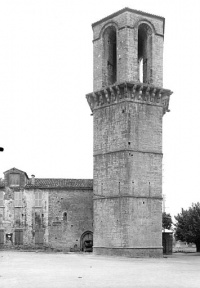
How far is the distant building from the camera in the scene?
41.8m

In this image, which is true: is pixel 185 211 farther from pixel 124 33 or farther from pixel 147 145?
pixel 124 33

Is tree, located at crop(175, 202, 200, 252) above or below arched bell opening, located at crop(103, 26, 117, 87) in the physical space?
below

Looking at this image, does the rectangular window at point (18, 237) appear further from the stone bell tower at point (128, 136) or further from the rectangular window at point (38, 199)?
the stone bell tower at point (128, 136)

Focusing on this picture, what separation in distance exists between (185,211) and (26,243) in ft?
46.2

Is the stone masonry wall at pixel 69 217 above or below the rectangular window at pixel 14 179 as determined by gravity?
below

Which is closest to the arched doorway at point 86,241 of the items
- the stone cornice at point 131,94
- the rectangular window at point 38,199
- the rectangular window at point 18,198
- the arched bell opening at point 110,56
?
the rectangular window at point 38,199

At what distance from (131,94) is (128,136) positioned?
9.67 ft

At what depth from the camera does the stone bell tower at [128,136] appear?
32156 mm

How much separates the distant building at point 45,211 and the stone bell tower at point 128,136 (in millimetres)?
7945

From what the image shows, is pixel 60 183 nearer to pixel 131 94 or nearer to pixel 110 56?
pixel 110 56

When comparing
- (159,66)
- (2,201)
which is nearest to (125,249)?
(159,66)

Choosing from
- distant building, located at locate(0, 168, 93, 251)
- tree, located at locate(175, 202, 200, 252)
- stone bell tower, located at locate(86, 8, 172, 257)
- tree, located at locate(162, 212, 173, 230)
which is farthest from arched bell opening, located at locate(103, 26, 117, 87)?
tree, located at locate(162, 212, 173, 230)

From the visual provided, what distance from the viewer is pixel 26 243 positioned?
42531mm

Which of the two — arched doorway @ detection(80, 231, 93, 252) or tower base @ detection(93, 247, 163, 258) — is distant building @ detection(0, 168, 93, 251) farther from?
tower base @ detection(93, 247, 163, 258)
